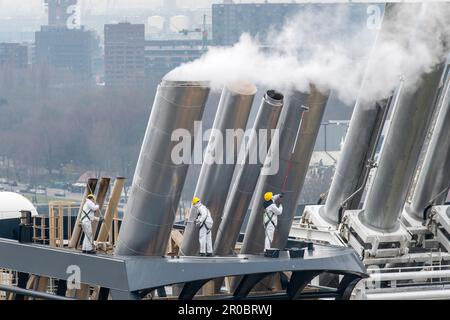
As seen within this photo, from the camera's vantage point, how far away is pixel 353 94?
126 feet

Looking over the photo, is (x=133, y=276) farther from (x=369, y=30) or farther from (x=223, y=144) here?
(x=369, y=30)

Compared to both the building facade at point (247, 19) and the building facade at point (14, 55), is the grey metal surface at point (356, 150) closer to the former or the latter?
the building facade at point (247, 19)

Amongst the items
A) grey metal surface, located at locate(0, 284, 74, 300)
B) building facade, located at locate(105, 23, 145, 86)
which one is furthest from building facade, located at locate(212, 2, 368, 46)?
grey metal surface, located at locate(0, 284, 74, 300)

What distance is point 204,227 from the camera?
99.0 ft

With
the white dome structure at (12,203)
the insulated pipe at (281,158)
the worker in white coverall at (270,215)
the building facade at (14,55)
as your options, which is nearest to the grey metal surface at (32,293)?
the worker in white coverall at (270,215)

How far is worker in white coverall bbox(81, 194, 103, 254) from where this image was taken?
29734 mm

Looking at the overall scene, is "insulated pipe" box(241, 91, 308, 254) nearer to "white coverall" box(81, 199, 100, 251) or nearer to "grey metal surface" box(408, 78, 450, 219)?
"white coverall" box(81, 199, 100, 251)

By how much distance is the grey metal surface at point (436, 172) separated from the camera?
4125 centimetres

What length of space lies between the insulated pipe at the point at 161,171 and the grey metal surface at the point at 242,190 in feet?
11.8

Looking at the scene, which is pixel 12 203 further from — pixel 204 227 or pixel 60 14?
pixel 60 14

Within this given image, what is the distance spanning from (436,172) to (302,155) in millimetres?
9054

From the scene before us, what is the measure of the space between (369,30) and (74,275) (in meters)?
20.8

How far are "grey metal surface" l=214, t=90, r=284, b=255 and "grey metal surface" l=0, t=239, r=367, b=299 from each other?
3.41 meters

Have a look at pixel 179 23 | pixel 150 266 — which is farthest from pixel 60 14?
pixel 150 266
